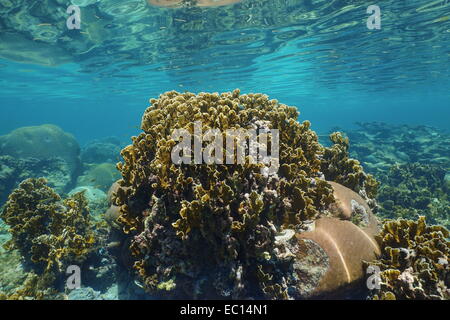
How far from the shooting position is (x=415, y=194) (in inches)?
502

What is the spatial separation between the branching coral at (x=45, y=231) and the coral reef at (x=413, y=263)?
5.90 meters

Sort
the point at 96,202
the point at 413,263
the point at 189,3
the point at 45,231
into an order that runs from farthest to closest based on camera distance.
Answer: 1. the point at 189,3
2. the point at 96,202
3. the point at 45,231
4. the point at 413,263

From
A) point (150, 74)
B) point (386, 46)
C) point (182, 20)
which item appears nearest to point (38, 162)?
point (182, 20)

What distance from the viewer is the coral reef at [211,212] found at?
3.97m

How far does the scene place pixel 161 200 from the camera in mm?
4488

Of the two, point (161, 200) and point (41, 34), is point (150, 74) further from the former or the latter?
point (161, 200)

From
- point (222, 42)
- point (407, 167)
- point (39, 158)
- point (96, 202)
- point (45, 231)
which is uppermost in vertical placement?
point (222, 42)

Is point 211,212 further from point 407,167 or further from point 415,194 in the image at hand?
point 407,167

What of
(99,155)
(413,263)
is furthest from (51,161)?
(413,263)

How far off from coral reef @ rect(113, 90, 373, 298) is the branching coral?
1.81 m

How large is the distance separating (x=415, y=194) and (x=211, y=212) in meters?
12.9

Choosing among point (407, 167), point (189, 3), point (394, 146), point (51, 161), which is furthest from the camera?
point (394, 146)
